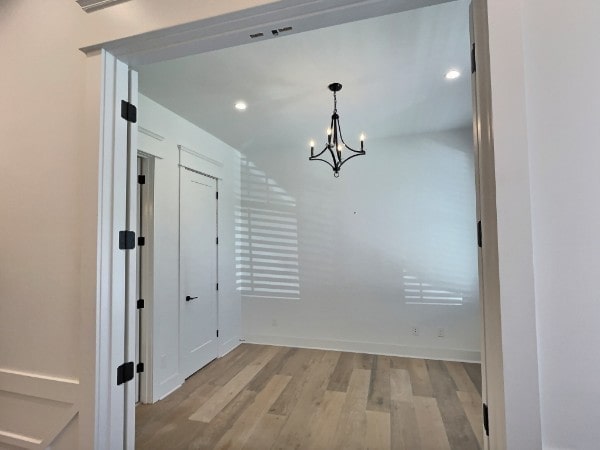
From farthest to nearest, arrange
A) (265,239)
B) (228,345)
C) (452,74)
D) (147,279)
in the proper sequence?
(265,239), (228,345), (147,279), (452,74)

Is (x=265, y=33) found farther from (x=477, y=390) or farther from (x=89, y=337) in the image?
(x=477, y=390)

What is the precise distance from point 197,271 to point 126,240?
8.15 ft

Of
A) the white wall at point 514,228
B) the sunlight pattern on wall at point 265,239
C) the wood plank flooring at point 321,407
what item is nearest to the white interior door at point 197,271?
the wood plank flooring at point 321,407

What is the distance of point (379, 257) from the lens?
13.7ft

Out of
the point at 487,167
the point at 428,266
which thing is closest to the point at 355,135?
the point at 428,266

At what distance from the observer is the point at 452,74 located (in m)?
2.54

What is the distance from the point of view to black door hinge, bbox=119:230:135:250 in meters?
1.26

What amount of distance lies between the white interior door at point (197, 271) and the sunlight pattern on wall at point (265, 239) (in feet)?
2.10

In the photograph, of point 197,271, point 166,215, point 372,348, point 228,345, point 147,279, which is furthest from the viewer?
point 228,345

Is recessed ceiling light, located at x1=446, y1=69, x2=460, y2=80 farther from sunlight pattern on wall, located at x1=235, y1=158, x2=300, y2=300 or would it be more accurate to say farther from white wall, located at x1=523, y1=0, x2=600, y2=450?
sunlight pattern on wall, located at x1=235, y1=158, x2=300, y2=300

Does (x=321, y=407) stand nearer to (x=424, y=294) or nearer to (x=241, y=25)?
(x=424, y=294)

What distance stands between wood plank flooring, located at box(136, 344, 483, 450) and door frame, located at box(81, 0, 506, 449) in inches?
56.5

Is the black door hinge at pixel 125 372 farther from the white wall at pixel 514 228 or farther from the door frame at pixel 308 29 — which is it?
the white wall at pixel 514 228

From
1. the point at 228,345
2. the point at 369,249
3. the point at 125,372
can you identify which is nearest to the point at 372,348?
the point at 369,249
